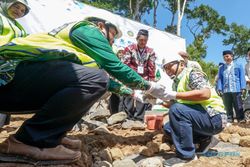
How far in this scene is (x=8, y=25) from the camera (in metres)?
2.41

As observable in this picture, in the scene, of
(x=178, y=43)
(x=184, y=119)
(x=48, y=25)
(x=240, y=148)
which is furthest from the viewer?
(x=178, y=43)

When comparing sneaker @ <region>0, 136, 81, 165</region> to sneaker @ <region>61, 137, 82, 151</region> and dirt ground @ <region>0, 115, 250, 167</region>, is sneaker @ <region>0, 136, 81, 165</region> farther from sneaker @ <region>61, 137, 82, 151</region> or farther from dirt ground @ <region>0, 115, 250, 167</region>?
sneaker @ <region>61, 137, 82, 151</region>

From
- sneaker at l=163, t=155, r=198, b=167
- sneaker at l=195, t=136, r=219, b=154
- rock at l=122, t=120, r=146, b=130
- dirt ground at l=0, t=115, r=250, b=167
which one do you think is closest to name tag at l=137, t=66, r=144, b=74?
rock at l=122, t=120, r=146, b=130

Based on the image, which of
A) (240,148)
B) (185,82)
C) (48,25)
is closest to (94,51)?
(185,82)

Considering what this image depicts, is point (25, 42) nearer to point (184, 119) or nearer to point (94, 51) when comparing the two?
point (94, 51)

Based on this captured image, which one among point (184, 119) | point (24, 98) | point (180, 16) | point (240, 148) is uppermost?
point (180, 16)

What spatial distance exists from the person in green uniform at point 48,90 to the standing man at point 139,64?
2.45m

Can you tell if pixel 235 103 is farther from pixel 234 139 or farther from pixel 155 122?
pixel 155 122

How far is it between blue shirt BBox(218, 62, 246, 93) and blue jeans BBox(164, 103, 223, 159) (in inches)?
121

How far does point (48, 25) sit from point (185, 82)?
3.02m

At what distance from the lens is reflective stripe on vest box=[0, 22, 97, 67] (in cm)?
180

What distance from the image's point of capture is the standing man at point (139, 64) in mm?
4434

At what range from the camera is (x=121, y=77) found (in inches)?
90.4

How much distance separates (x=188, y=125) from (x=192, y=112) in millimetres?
119
